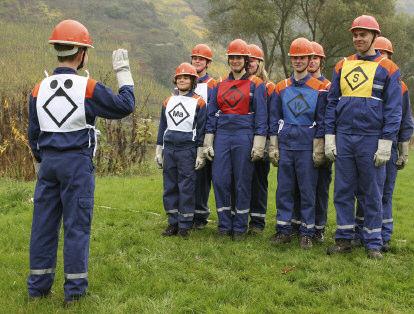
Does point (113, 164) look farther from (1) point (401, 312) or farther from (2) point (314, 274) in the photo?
(1) point (401, 312)

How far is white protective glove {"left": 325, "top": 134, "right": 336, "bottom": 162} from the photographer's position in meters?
6.07

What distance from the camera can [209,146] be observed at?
22.2 ft

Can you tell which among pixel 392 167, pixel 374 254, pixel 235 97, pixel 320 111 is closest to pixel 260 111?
pixel 235 97

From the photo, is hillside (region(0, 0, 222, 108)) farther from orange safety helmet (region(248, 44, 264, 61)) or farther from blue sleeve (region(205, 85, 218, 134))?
blue sleeve (region(205, 85, 218, 134))

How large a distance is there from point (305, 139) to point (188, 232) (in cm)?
207

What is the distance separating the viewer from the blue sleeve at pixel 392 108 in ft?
18.8

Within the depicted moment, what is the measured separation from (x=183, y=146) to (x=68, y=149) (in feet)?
8.46

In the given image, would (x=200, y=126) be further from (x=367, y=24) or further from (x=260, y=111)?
(x=367, y=24)

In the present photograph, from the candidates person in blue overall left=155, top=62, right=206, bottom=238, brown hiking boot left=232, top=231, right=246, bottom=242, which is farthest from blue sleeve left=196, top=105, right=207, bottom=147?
brown hiking boot left=232, top=231, right=246, bottom=242

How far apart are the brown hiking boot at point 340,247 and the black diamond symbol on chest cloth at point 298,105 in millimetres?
1695

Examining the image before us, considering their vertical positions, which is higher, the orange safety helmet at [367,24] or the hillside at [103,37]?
the hillside at [103,37]

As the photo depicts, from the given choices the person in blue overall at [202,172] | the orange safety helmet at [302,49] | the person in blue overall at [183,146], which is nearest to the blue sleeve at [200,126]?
the person in blue overall at [183,146]

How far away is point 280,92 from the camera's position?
6605mm

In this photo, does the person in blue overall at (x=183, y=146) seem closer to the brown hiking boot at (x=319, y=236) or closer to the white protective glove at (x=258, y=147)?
the white protective glove at (x=258, y=147)
